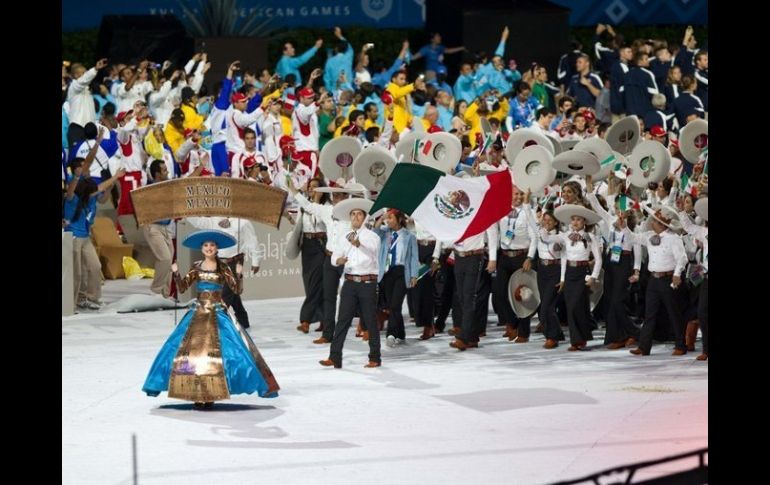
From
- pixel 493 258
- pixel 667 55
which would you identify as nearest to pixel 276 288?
pixel 493 258

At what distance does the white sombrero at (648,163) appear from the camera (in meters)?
18.7

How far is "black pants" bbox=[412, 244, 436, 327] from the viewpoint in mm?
19562

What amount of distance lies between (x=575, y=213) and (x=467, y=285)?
146 centimetres

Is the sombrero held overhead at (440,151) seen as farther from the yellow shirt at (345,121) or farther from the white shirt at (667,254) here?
the yellow shirt at (345,121)

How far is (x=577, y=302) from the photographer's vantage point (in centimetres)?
1839

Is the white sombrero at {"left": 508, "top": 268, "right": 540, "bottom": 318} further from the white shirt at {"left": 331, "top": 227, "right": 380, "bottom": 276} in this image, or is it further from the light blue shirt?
the light blue shirt

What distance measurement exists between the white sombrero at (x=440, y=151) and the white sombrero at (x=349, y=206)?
1578 millimetres

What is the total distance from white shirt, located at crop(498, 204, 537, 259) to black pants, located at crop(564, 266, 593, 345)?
1.86 feet

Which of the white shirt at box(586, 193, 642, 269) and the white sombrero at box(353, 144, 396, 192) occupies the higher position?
the white sombrero at box(353, 144, 396, 192)

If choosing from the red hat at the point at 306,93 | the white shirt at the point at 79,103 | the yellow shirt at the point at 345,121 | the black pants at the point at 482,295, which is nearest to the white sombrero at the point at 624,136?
the black pants at the point at 482,295

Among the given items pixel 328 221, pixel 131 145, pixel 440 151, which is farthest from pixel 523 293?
pixel 131 145

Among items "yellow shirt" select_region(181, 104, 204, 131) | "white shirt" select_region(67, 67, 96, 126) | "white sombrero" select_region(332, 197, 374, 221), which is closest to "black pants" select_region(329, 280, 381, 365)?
"white sombrero" select_region(332, 197, 374, 221)
